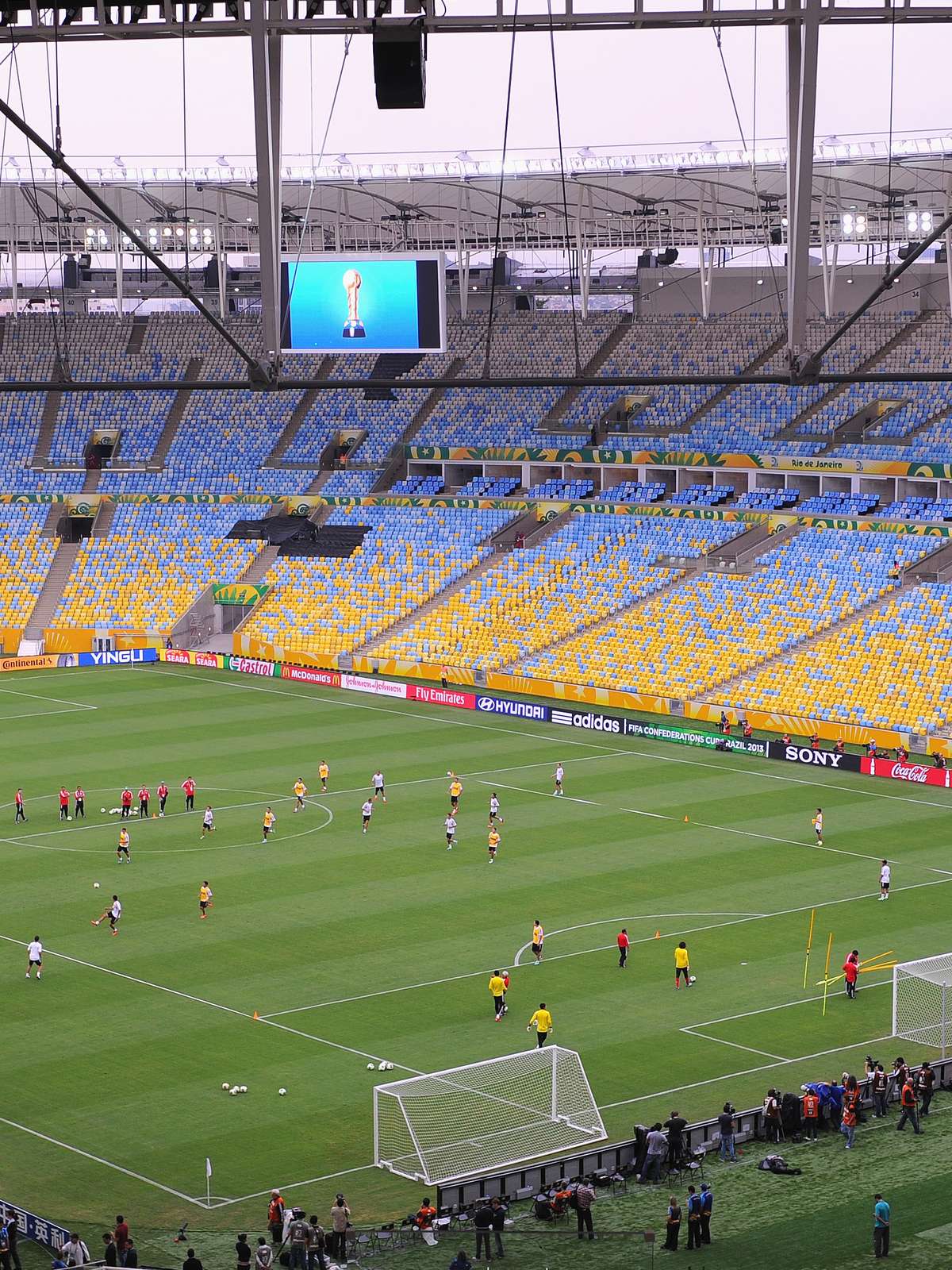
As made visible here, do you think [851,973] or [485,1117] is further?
[851,973]

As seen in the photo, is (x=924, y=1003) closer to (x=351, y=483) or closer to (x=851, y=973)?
(x=851, y=973)

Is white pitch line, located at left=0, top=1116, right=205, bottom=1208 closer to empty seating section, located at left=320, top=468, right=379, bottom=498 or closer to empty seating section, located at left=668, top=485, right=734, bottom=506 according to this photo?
empty seating section, located at left=668, top=485, right=734, bottom=506

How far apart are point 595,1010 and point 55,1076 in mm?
8956

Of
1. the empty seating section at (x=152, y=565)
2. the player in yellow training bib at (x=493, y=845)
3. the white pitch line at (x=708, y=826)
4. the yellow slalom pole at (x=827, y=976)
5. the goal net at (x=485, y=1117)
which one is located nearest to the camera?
the goal net at (x=485, y=1117)

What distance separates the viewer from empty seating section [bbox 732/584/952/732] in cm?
5497

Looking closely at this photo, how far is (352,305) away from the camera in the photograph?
57.8 meters

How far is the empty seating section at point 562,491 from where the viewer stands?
7512cm

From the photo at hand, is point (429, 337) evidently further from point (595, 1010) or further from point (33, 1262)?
point (33, 1262)

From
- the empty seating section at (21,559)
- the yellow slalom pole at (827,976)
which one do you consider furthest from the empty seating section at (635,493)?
the yellow slalom pole at (827,976)

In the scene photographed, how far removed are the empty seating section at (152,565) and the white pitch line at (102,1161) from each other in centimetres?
4624

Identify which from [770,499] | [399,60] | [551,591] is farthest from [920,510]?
[399,60]

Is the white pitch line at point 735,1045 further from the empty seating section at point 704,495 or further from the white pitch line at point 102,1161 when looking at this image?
the empty seating section at point 704,495

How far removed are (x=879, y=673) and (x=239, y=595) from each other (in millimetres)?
26409

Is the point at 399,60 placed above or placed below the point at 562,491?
above
